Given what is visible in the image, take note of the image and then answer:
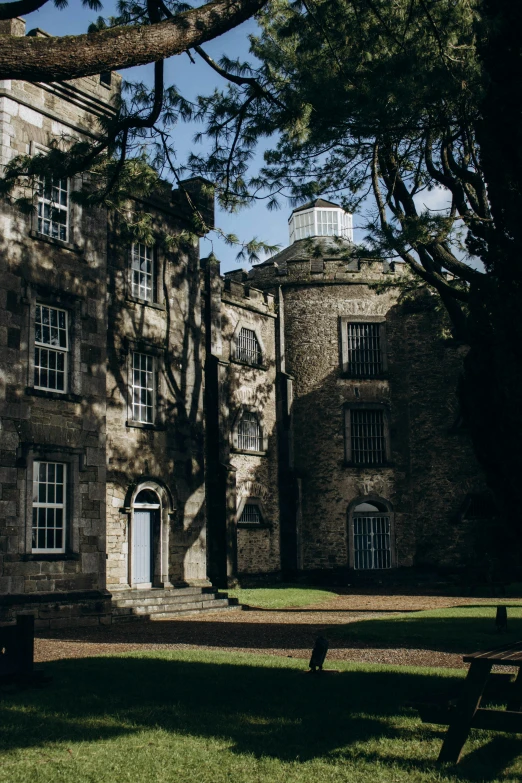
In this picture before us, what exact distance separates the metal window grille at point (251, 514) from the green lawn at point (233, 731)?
17329 mm

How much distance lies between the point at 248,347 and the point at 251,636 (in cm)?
1539

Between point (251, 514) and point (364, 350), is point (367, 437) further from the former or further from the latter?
point (251, 514)

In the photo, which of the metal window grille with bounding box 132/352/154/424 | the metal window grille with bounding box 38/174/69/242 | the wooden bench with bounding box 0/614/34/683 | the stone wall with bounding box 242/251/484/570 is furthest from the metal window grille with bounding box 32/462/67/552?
the stone wall with bounding box 242/251/484/570

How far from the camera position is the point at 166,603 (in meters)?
18.5

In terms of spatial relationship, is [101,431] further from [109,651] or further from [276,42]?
[276,42]

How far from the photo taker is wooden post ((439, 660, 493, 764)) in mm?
5805

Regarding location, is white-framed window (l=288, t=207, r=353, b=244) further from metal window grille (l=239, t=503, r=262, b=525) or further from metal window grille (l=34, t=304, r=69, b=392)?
metal window grille (l=34, t=304, r=69, b=392)

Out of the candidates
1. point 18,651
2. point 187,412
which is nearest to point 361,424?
point 187,412

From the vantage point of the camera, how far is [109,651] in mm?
12102

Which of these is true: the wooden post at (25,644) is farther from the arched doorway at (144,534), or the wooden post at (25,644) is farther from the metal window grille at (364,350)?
the metal window grille at (364,350)

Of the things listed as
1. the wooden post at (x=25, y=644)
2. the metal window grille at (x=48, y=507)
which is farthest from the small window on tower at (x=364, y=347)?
the wooden post at (x=25, y=644)

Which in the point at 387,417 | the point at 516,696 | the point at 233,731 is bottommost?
the point at 233,731

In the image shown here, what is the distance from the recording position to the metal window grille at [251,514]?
1067 inches

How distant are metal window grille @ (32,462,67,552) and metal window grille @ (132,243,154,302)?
5433 mm
